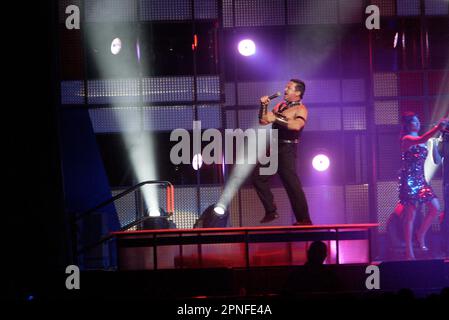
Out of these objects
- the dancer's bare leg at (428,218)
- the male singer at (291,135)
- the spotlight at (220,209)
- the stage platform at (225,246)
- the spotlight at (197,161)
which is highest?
the spotlight at (197,161)

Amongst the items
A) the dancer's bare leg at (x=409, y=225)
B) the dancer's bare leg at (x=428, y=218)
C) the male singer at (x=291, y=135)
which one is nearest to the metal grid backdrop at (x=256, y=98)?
the dancer's bare leg at (x=428, y=218)

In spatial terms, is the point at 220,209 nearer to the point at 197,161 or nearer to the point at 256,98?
the point at 197,161

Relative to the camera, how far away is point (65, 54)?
36.7 feet

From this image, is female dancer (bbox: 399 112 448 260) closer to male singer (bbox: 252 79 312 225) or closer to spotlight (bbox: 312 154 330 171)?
male singer (bbox: 252 79 312 225)

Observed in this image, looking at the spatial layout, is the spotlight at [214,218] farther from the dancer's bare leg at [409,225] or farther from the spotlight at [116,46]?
the spotlight at [116,46]

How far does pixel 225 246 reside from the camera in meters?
7.82

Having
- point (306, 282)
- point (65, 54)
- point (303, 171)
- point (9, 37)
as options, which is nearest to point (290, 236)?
point (306, 282)

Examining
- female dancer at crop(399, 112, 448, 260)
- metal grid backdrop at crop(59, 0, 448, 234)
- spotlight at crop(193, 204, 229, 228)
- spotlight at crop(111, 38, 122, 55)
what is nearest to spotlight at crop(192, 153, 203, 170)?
metal grid backdrop at crop(59, 0, 448, 234)

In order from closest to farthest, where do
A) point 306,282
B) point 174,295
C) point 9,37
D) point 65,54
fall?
point 306,282
point 174,295
point 9,37
point 65,54

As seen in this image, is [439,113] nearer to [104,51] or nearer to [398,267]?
[398,267]

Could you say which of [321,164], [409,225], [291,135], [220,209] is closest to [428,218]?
[409,225]

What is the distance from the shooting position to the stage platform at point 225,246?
7781 mm

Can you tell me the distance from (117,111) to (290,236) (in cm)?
443

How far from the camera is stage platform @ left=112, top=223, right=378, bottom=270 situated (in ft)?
25.5
